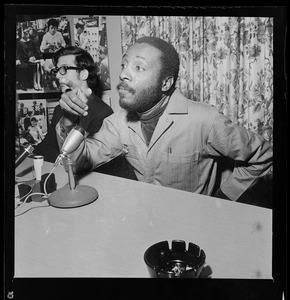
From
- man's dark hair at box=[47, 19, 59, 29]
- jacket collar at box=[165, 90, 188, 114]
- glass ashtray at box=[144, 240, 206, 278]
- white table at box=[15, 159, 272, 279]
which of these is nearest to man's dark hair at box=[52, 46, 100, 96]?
man's dark hair at box=[47, 19, 59, 29]

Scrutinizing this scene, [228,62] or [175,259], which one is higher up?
[228,62]

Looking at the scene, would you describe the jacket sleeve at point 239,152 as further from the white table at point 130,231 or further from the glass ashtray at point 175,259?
the glass ashtray at point 175,259

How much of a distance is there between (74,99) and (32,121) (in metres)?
0.19

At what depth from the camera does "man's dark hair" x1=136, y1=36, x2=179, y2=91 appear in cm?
175

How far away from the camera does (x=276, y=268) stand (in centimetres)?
175

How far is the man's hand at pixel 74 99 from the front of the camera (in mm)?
1778

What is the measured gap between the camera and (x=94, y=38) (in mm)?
1771

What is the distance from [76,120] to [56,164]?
19 centimetres

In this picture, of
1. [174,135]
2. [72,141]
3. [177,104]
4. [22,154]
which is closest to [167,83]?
[177,104]

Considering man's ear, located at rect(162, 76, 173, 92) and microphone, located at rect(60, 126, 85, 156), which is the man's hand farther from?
man's ear, located at rect(162, 76, 173, 92)

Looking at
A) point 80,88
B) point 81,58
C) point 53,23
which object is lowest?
point 80,88

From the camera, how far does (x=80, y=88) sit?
1787 mm

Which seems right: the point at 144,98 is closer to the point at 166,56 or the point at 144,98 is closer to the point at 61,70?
the point at 166,56
